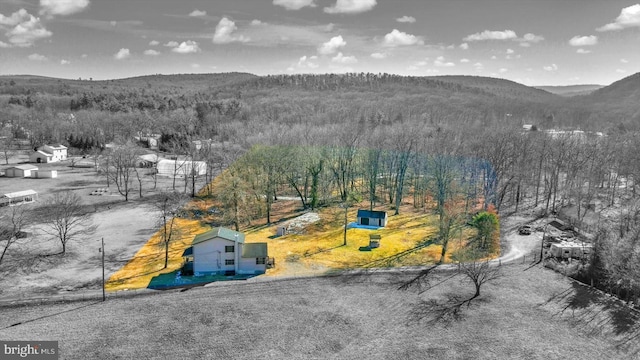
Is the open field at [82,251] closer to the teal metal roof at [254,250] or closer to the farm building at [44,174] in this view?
the teal metal roof at [254,250]

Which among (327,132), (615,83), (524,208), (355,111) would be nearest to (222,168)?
(327,132)

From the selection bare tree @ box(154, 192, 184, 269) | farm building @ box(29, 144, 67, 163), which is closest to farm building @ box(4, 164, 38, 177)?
farm building @ box(29, 144, 67, 163)

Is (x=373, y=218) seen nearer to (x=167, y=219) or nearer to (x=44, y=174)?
(x=167, y=219)

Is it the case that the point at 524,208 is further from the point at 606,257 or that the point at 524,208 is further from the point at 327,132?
the point at 327,132

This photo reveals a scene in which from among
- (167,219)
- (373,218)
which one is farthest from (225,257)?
(373,218)

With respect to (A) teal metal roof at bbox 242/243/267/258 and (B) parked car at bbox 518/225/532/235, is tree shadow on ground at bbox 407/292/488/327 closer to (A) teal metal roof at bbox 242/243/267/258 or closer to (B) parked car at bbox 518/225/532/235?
(A) teal metal roof at bbox 242/243/267/258

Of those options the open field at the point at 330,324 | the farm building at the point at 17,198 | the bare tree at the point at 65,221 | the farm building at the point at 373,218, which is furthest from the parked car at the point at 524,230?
the farm building at the point at 17,198
